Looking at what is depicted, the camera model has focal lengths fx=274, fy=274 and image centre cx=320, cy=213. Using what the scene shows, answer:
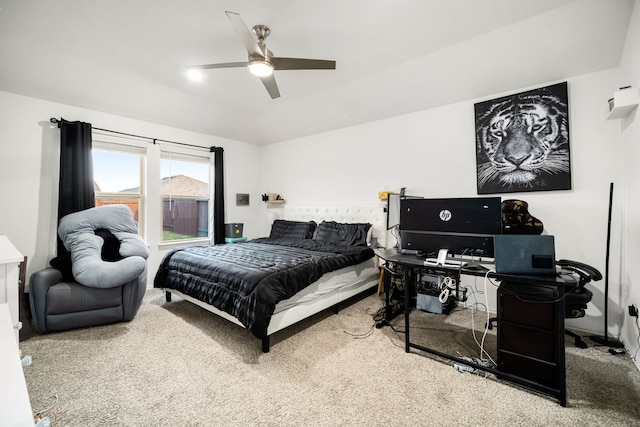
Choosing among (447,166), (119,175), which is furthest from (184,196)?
(447,166)

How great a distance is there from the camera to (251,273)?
250 cm

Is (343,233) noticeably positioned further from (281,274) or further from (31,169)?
(31,169)

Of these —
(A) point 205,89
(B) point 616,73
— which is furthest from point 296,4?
(B) point 616,73

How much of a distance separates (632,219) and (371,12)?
112 inches

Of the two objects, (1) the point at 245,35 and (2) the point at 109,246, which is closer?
(1) the point at 245,35

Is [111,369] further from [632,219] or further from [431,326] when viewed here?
[632,219]

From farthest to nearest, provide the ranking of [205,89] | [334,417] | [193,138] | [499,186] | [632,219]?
[193,138] → [205,89] → [499,186] → [632,219] → [334,417]

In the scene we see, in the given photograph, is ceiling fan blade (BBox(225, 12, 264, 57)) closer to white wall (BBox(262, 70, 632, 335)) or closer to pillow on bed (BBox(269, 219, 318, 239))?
white wall (BBox(262, 70, 632, 335))

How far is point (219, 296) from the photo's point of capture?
2652 mm

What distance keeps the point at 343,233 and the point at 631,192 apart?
2.99m

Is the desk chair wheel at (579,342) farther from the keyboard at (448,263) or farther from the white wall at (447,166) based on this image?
the keyboard at (448,263)

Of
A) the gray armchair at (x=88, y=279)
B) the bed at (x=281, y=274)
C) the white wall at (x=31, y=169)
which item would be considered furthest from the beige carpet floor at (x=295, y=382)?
the white wall at (x=31, y=169)

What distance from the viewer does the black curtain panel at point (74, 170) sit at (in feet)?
11.4

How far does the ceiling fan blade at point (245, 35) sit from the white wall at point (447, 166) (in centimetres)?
246
